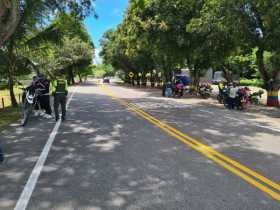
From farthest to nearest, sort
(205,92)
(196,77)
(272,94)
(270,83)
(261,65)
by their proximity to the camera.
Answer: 1. (196,77)
2. (205,92)
3. (272,94)
4. (261,65)
5. (270,83)

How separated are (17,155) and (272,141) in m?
6.28

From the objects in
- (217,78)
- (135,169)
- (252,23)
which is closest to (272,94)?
(252,23)

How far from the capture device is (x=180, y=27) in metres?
30.8

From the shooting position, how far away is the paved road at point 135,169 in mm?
5168

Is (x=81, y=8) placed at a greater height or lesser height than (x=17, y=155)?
greater

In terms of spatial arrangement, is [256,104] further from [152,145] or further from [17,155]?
[17,155]

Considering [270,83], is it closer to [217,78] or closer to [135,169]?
[135,169]

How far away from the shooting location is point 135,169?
270 inches

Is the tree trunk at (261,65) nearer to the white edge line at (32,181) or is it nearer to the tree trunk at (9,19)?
the tree trunk at (9,19)

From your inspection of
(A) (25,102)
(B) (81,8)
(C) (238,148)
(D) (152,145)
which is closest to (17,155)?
(D) (152,145)

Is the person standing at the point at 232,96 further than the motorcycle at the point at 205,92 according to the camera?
No

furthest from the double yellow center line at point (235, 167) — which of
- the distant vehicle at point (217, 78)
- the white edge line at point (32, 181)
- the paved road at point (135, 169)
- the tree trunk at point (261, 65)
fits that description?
the distant vehicle at point (217, 78)

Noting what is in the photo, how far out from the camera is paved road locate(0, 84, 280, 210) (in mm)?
5168

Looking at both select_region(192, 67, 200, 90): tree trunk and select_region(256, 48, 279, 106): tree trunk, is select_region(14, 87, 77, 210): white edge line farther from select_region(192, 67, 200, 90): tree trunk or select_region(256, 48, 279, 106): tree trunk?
select_region(192, 67, 200, 90): tree trunk
